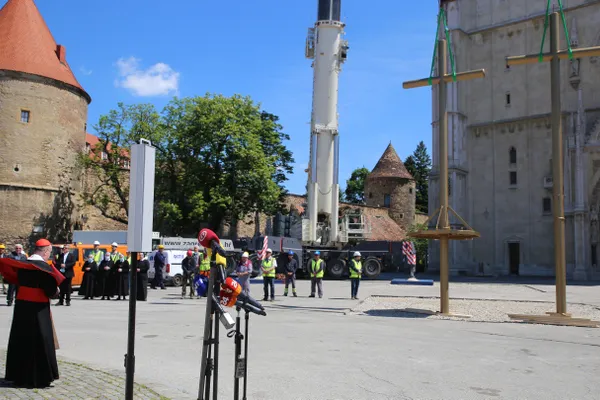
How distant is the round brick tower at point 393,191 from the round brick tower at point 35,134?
3917 centimetres

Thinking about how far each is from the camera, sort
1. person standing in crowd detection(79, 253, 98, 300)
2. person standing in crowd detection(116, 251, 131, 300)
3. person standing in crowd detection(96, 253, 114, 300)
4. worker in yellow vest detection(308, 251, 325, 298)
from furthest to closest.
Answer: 1. worker in yellow vest detection(308, 251, 325, 298)
2. person standing in crowd detection(79, 253, 98, 300)
3. person standing in crowd detection(96, 253, 114, 300)
4. person standing in crowd detection(116, 251, 131, 300)

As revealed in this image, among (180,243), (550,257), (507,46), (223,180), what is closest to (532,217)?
(550,257)

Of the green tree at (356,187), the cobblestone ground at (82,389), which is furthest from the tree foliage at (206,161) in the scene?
the green tree at (356,187)

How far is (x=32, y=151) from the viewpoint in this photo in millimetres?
41375

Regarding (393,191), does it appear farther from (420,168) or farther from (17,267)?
(17,267)

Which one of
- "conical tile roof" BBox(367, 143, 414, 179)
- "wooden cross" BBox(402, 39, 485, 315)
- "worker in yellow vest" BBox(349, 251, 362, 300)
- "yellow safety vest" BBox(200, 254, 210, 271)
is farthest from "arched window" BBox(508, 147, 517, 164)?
"conical tile roof" BBox(367, 143, 414, 179)

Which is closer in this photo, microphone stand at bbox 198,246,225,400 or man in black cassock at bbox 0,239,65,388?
microphone stand at bbox 198,246,225,400

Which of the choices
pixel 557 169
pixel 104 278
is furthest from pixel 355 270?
pixel 104 278

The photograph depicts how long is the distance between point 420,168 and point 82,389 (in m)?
93.2

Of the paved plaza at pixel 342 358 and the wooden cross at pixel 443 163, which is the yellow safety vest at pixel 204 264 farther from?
the wooden cross at pixel 443 163

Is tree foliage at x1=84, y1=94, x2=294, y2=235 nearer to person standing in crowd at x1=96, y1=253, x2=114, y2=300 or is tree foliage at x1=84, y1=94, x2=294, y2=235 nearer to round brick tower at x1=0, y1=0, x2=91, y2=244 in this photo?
round brick tower at x1=0, y1=0, x2=91, y2=244

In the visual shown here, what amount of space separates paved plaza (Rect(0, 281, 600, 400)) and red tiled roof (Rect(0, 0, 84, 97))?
3246 centimetres

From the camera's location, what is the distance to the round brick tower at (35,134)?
133ft

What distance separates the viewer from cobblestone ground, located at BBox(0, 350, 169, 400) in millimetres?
5766
